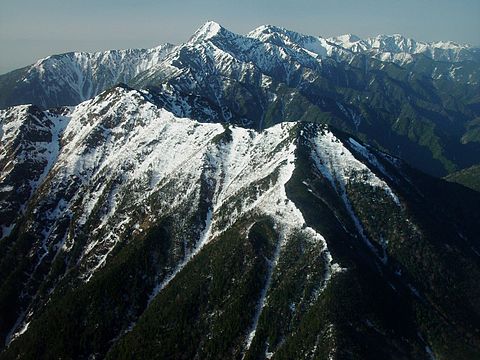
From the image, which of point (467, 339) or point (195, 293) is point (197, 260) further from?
point (467, 339)

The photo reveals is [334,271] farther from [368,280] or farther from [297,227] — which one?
[297,227]

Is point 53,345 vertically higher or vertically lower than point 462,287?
lower

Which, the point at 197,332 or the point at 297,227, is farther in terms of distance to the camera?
the point at 297,227

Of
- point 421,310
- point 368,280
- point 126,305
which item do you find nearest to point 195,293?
point 126,305

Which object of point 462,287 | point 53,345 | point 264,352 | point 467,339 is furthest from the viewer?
point 462,287

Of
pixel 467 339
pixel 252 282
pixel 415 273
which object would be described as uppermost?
pixel 415 273

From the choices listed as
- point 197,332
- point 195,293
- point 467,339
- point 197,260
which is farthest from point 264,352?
point 467,339

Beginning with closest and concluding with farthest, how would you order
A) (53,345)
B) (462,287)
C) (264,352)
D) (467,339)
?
(264,352) → (467,339) → (53,345) → (462,287)

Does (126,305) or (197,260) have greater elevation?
(197,260)

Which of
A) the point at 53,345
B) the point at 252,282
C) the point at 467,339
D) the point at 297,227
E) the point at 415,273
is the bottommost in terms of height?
the point at 53,345
